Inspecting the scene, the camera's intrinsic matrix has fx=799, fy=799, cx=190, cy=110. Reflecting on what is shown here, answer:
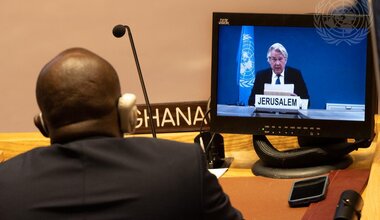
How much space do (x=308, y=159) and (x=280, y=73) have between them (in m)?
0.26

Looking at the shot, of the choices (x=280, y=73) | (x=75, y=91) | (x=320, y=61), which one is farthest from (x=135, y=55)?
(x=75, y=91)

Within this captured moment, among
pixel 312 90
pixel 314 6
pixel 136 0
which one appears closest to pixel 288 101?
pixel 312 90

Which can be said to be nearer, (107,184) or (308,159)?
(107,184)

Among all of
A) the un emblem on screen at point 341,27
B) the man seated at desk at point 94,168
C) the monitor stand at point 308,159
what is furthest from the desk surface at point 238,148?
the man seated at desk at point 94,168

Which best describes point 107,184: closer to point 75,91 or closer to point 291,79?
point 75,91

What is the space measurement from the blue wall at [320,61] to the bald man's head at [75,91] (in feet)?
2.93

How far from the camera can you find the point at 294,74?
229cm

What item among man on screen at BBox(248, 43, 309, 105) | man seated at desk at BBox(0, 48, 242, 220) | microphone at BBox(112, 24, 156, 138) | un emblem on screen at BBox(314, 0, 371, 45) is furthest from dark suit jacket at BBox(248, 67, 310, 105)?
man seated at desk at BBox(0, 48, 242, 220)

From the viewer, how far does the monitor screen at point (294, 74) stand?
2256 millimetres

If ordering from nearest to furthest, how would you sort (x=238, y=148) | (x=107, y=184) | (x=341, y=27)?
(x=107, y=184), (x=341, y=27), (x=238, y=148)

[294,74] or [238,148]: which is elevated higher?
[294,74]

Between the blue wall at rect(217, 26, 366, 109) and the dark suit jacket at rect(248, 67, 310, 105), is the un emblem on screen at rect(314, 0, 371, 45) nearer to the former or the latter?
the blue wall at rect(217, 26, 366, 109)

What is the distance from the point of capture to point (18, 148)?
2521mm

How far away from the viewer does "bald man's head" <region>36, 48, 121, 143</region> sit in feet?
4.80
